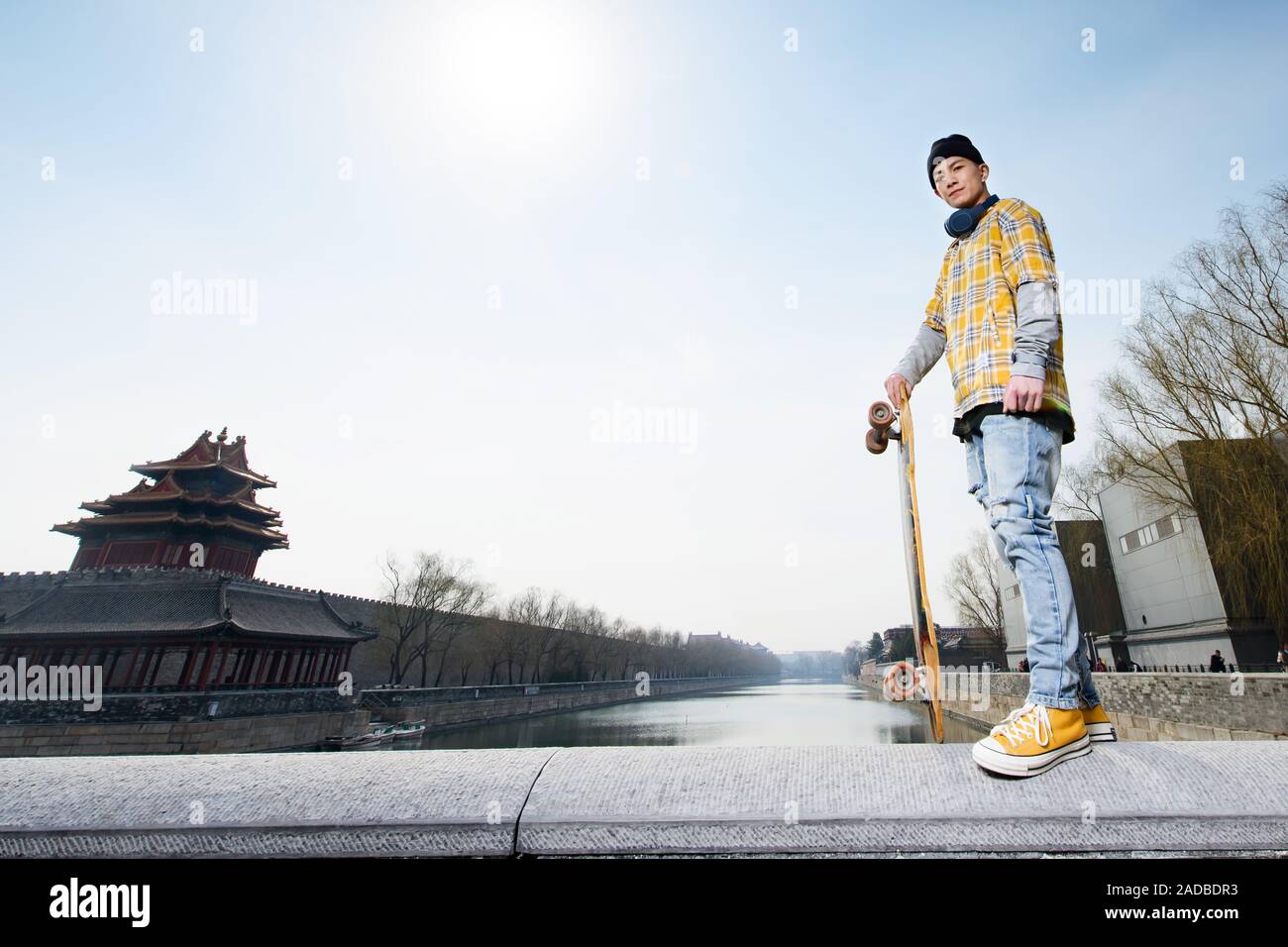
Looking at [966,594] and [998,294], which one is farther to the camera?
[966,594]

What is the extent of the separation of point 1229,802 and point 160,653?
25.9 m

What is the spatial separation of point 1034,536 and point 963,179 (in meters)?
1.34

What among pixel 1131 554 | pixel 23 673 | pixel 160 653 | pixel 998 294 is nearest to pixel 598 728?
pixel 160 653

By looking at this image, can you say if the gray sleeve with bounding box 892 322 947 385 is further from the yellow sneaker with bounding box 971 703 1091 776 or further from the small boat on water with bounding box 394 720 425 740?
the small boat on water with bounding box 394 720 425 740

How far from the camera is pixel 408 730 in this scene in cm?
2400

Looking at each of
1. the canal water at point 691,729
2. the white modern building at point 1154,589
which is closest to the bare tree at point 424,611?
the canal water at point 691,729

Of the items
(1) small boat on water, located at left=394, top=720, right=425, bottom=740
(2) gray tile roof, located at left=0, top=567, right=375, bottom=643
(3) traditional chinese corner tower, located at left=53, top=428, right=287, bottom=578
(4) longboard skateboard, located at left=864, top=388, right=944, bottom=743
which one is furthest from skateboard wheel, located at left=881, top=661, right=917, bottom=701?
(3) traditional chinese corner tower, located at left=53, top=428, right=287, bottom=578

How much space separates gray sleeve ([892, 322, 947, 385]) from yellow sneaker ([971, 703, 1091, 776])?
128 centimetres

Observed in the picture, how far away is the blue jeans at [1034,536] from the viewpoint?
157 cm

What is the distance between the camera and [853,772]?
3.49 feet

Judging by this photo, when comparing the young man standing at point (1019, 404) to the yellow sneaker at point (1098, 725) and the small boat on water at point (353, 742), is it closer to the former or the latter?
the yellow sneaker at point (1098, 725)

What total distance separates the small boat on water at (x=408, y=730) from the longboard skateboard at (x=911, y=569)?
25.1 meters

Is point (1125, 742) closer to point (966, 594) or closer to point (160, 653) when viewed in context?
point (160, 653)

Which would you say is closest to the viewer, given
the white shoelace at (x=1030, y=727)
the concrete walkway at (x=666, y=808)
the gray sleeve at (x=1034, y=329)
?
the concrete walkway at (x=666, y=808)
